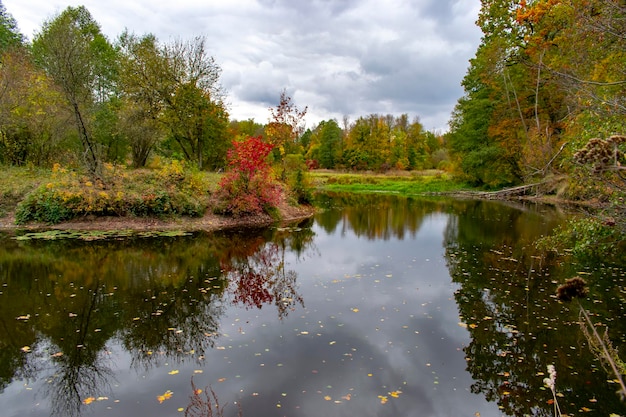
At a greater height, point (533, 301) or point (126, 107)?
point (126, 107)

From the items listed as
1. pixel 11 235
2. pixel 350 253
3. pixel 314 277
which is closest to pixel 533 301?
pixel 314 277

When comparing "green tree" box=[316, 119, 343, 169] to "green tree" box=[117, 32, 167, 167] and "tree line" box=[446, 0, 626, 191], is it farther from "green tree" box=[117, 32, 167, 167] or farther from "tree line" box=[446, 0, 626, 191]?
"green tree" box=[117, 32, 167, 167]

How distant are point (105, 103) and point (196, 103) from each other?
6898 millimetres

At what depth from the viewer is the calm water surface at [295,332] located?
5133 mm

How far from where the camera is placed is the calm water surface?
5.13 meters

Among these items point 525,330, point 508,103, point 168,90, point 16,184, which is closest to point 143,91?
point 168,90

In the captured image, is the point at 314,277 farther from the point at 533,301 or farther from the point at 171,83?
the point at 171,83

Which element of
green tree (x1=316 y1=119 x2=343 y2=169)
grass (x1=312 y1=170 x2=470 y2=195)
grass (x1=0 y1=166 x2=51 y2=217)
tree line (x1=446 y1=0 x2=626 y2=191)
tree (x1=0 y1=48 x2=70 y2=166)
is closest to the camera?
grass (x1=0 y1=166 x2=51 y2=217)

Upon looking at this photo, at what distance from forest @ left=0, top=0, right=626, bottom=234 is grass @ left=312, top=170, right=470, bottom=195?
2451 mm

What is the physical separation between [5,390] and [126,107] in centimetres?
2576

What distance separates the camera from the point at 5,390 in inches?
205

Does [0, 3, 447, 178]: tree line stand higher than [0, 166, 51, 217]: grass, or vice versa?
[0, 3, 447, 178]: tree line

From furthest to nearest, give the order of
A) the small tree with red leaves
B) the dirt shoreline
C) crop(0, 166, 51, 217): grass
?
the small tree with red leaves → crop(0, 166, 51, 217): grass → the dirt shoreline

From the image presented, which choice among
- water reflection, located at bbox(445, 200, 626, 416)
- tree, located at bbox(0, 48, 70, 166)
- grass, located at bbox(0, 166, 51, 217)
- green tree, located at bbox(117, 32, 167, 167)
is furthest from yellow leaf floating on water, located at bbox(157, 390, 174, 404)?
green tree, located at bbox(117, 32, 167, 167)
